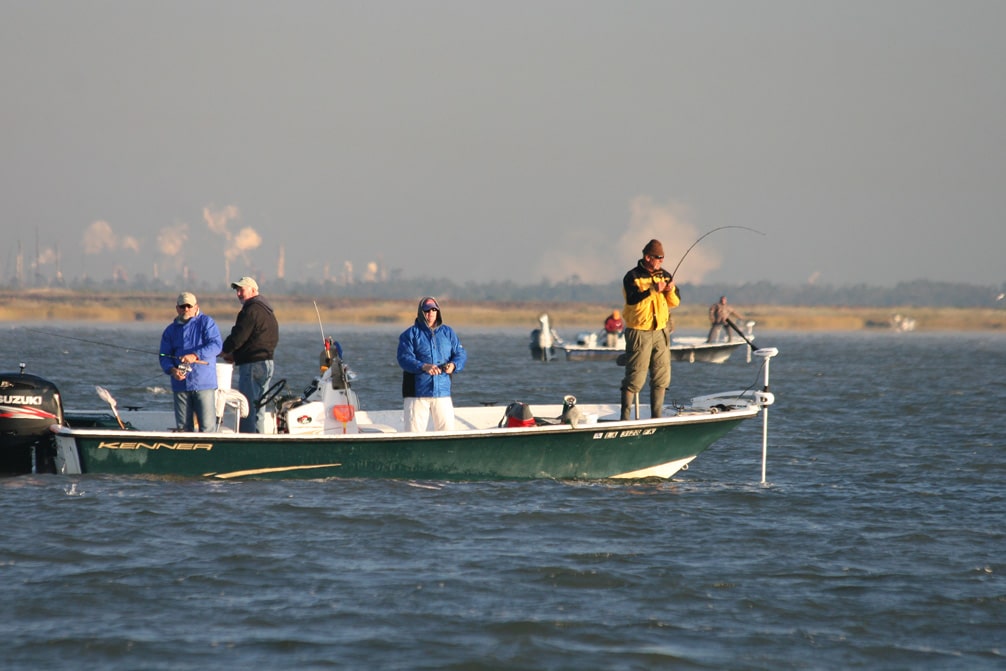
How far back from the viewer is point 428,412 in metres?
12.0

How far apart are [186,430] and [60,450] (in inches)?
45.7

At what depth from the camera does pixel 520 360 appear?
1780 inches

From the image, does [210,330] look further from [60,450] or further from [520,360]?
[520,360]

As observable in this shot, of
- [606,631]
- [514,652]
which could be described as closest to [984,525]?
[606,631]

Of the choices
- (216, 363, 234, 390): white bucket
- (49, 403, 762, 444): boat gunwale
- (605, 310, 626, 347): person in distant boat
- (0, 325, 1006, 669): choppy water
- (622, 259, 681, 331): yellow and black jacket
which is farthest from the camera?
(605, 310, 626, 347): person in distant boat

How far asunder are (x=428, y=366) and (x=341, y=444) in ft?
3.64

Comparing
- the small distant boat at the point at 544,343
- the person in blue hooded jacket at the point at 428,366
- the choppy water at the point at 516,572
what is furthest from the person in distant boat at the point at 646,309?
the small distant boat at the point at 544,343

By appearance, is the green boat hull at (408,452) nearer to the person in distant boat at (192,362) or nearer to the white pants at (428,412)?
the white pants at (428,412)

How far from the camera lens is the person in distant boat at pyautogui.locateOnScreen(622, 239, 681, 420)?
12.1 m

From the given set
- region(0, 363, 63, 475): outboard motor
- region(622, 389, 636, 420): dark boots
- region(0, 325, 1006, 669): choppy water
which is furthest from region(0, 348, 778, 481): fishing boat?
region(622, 389, 636, 420): dark boots

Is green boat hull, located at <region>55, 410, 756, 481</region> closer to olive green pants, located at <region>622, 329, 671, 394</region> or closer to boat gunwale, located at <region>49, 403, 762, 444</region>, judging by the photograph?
boat gunwale, located at <region>49, 403, 762, 444</region>

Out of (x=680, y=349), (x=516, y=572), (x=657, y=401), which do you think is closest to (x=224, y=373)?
(x=657, y=401)

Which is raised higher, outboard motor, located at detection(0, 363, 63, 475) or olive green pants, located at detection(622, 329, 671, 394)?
olive green pants, located at detection(622, 329, 671, 394)

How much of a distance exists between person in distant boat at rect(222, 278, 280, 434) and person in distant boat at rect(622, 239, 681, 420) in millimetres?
3465
